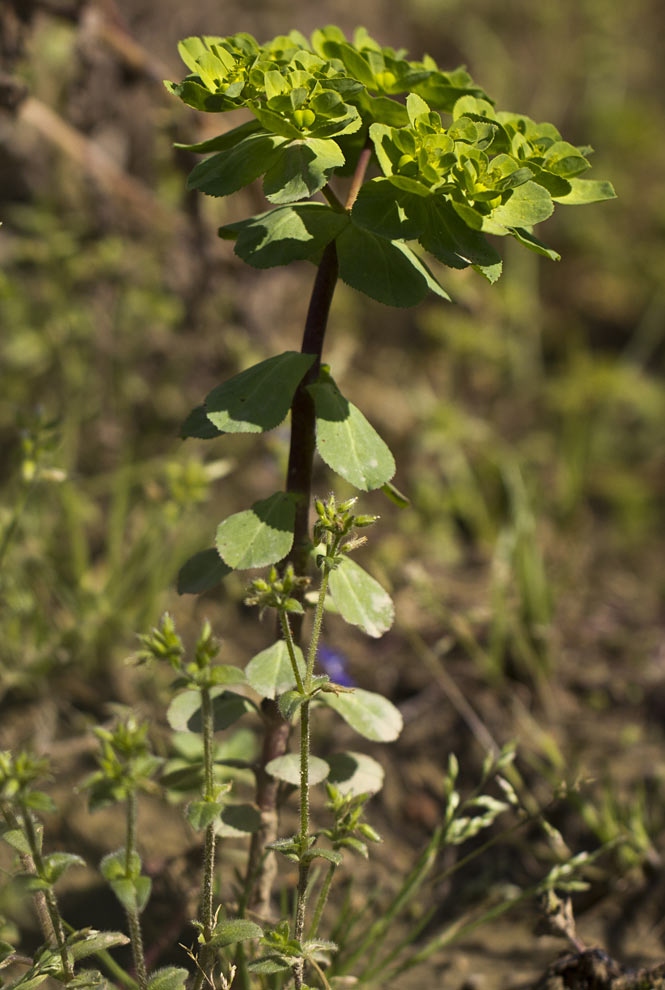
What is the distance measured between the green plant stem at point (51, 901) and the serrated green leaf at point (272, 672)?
1.07 feet

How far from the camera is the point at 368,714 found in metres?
1.32

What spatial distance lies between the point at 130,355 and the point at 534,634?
150cm

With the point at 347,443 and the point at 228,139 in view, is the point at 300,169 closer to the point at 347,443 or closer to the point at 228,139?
the point at 228,139

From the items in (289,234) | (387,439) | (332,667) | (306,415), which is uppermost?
(289,234)

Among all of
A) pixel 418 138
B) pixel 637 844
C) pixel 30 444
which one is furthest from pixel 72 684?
pixel 418 138

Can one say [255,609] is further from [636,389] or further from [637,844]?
[636,389]

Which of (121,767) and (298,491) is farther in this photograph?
(298,491)

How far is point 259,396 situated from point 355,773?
63 centimetres

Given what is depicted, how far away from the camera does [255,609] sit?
94.6 inches

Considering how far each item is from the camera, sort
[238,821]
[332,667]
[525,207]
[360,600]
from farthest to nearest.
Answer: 1. [332,667]
2. [238,821]
3. [360,600]
4. [525,207]

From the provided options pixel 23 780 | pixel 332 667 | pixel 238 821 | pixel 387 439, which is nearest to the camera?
pixel 23 780

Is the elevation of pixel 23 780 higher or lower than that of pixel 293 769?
higher

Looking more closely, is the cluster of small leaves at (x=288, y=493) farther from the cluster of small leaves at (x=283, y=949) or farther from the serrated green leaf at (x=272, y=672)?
the cluster of small leaves at (x=283, y=949)

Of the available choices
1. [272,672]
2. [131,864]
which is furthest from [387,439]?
[131,864]
